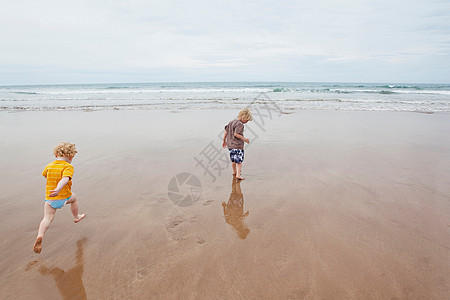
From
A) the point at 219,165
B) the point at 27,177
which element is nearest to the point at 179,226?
the point at 219,165

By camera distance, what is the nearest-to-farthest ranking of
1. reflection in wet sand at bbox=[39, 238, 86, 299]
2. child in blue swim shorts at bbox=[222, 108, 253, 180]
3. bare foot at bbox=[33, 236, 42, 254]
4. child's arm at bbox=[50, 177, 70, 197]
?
reflection in wet sand at bbox=[39, 238, 86, 299] → bare foot at bbox=[33, 236, 42, 254] → child's arm at bbox=[50, 177, 70, 197] → child in blue swim shorts at bbox=[222, 108, 253, 180]

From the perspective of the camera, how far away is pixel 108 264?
2.52m

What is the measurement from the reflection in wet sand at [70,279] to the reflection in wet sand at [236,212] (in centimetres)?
171

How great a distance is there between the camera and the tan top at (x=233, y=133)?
5000 millimetres

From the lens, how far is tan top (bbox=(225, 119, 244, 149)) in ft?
16.4

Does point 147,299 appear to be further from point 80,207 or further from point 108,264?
point 80,207

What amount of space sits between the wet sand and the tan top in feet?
2.04

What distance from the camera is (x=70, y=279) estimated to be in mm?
2311

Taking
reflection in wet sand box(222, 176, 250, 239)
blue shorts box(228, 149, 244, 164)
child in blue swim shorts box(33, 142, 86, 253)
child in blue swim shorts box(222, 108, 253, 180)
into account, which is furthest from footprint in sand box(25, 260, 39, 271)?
blue shorts box(228, 149, 244, 164)

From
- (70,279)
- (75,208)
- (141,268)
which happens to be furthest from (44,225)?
(141,268)

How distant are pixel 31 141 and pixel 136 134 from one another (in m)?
3.01

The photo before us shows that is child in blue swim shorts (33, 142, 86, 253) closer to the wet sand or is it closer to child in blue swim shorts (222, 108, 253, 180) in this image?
the wet sand

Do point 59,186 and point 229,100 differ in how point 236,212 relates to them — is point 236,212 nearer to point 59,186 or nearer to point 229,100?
point 59,186

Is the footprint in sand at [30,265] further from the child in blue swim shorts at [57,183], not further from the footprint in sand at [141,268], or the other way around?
the footprint in sand at [141,268]
